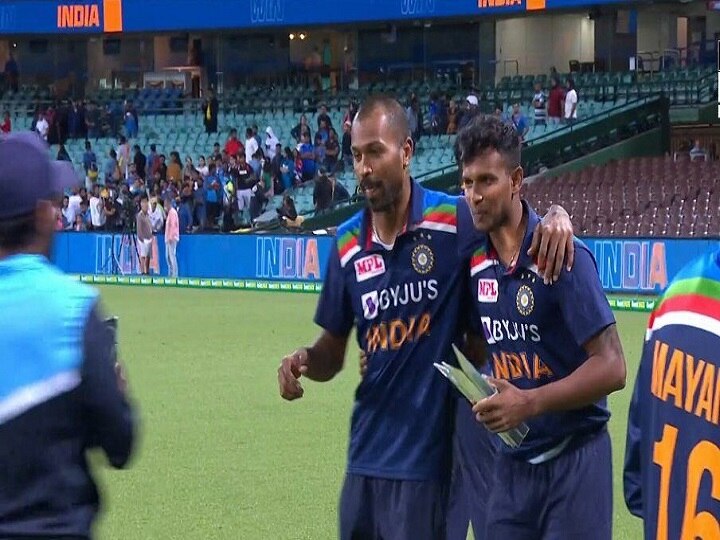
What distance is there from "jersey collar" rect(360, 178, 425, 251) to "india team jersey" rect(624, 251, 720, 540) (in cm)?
225

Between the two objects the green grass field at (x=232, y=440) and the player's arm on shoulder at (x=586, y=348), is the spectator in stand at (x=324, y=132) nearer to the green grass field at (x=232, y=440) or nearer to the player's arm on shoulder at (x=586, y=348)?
the green grass field at (x=232, y=440)

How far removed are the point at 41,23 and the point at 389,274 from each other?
41518 mm

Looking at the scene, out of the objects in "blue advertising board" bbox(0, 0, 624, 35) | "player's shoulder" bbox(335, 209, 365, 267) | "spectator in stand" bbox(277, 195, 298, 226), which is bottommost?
"spectator in stand" bbox(277, 195, 298, 226)

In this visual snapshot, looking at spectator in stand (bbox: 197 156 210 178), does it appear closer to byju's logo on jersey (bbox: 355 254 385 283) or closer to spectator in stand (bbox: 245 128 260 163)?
spectator in stand (bbox: 245 128 260 163)

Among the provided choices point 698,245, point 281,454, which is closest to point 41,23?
point 698,245

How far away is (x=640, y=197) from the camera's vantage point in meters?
28.8

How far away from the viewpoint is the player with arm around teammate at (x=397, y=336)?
17.4 feet

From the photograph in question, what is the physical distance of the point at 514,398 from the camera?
4.75m

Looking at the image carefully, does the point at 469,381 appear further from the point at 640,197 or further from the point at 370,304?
the point at 640,197

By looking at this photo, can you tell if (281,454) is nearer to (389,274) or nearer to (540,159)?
(389,274)

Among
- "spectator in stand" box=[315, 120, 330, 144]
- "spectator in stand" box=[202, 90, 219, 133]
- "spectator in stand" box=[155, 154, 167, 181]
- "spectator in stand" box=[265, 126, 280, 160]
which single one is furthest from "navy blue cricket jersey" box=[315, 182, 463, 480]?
"spectator in stand" box=[202, 90, 219, 133]

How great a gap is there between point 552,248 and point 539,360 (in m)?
0.38

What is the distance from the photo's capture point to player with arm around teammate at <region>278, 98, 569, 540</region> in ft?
17.4

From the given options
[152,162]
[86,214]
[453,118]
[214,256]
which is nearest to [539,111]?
[453,118]
